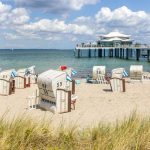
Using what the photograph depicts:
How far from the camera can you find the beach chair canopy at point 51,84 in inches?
462

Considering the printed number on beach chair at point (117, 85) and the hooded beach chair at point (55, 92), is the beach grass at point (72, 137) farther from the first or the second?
the printed number on beach chair at point (117, 85)

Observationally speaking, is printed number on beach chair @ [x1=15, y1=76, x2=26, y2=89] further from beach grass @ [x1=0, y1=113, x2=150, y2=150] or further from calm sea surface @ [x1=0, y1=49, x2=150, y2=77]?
beach grass @ [x1=0, y1=113, x2=150, y2=150]

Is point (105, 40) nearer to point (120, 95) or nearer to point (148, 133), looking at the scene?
point (120, 95)

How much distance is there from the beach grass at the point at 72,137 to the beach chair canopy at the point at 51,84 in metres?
6.18

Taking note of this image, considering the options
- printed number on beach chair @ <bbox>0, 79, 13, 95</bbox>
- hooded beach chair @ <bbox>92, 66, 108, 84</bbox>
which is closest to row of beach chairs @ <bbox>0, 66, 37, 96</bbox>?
printed number on beach chair @ <bbox>0, 79, 13, 95</bbox>

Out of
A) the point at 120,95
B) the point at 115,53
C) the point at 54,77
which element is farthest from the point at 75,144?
the point at 115,53

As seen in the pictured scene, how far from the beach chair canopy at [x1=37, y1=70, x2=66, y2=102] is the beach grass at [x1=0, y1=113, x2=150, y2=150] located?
618 centimetres

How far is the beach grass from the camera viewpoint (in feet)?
14.4

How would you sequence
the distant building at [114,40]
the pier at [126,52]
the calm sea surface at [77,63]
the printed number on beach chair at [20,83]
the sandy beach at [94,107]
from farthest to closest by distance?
the distant building at [114,40] → the pier at [126,52] → the calm sea surface at [77,63] → the printed number on beach chair at [20,83] → the sandy beach at [94,107]

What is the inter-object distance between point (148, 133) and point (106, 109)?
24.9ft

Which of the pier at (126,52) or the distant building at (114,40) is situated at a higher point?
the distant building at (114,40)

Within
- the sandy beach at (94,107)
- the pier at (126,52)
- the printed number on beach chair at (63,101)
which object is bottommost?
the sandy beach at (94,107)

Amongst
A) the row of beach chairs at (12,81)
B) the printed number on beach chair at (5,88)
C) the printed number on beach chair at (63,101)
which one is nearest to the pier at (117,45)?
the row of beach chairs at (12,81)

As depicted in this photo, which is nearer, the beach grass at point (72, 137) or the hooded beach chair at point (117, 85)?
the beach grass at point (72, 137)
